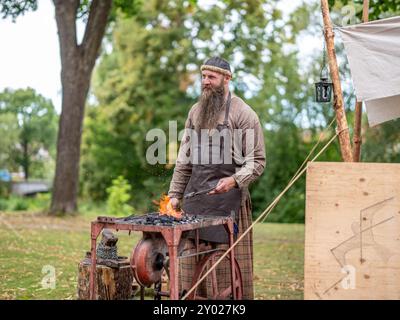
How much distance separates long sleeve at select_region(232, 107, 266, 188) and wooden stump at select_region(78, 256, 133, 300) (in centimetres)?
127

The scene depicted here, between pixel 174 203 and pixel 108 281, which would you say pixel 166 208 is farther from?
pixel 108 281

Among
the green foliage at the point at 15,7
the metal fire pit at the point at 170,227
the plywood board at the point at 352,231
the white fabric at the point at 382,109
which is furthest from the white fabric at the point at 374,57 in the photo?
the green foliage at the point at 15,7

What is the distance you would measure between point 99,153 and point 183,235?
19207mm

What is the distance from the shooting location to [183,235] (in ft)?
15.2

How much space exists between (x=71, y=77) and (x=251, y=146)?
8141 millimetres

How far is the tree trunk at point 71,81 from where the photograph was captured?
40.6 ft

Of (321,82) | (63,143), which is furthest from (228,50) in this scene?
(321,82)

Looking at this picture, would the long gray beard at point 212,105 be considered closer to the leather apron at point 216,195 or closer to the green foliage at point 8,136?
the leather apron at point 216,195

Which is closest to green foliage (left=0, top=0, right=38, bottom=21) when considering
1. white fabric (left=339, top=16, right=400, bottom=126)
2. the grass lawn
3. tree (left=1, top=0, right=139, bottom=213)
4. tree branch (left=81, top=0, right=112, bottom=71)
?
tree (left=1, top=0, right=139, bottom=213)

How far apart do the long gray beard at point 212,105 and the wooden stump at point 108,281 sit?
53.8 inches

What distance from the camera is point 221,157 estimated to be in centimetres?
495

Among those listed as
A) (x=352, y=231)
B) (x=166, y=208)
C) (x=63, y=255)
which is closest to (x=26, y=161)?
(x=63, y=255)

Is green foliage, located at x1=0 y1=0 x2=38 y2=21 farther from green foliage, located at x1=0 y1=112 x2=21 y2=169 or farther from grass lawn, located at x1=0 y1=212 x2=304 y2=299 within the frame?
green foliage, located at x1=0 y1=112 x2=21 y2=169
